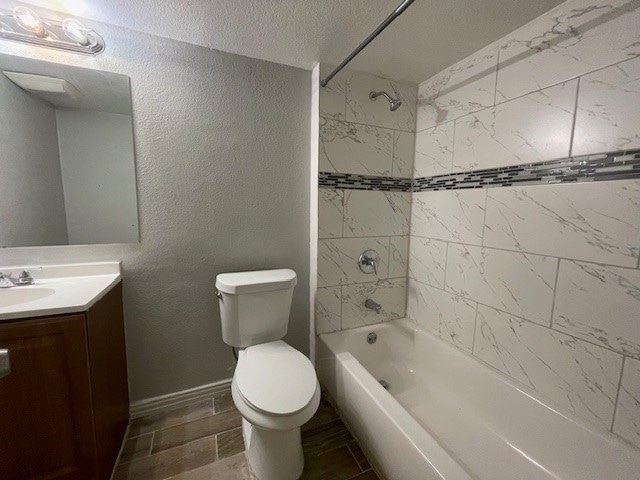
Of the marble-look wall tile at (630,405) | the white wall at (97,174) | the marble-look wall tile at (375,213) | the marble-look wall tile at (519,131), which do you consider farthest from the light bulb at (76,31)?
the marble-look wall tile at (630,405)

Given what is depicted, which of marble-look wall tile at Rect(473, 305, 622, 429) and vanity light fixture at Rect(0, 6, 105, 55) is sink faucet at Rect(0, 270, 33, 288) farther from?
marble-look wall tile at Rect(473, 305, 622, 429)

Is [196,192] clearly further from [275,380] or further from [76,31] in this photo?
[275,380]

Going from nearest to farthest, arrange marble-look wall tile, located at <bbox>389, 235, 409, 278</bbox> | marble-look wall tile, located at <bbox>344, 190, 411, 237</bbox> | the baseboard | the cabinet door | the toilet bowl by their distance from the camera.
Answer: the cabinet door, the toilet bowl, the baseboard, marble-look wall tile, located at <bbox>344, 190, 411, 237</bbox>, marble-look wall tile, located at <bbox>389, 235, 409, 278</bbox>

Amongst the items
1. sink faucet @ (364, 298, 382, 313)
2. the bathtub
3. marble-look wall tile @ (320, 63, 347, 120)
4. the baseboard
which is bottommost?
the baseboard

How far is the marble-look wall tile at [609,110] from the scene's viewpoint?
2.93 feet

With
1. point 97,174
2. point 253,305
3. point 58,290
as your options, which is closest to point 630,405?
point 253,305

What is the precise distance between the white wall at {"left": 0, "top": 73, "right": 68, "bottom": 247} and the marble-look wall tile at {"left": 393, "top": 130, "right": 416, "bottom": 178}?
1.84 metres

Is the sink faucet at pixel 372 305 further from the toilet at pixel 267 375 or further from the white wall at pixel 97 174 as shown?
the white wall at pixel 97 174

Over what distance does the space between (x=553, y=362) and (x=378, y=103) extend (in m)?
1.65

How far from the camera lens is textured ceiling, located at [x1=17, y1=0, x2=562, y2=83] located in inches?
43.1

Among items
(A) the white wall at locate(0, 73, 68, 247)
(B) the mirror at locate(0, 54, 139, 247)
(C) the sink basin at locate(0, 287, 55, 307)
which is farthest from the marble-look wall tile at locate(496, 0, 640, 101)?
(C) the sink basin at locate(0, 287, 55, 307)

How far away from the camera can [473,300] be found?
4.78 feet

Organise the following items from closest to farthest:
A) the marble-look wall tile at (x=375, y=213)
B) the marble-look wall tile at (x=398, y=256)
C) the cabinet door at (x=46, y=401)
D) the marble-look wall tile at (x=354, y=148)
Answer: the cabinet door at (x=46, y=401)
the marble-look wall tile at (x=354, y=148)
the marble-look wall tile at (x=375, y=213)
the marble-look wall tile at (x=398, y=256)

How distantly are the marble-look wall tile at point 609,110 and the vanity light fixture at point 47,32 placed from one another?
2.06 metres
